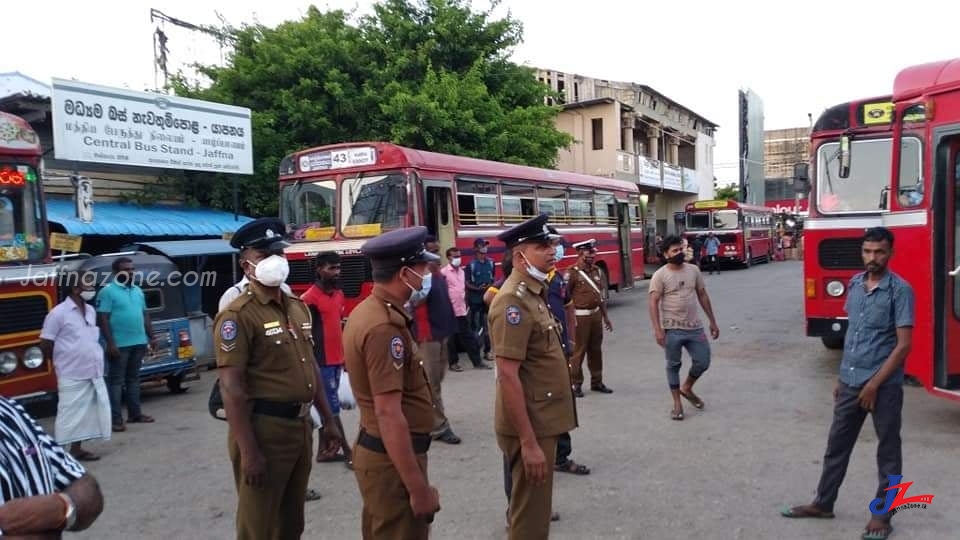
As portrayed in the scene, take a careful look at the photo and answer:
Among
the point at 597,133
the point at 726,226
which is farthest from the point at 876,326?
the point at 597,133

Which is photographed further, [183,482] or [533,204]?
[533,204]

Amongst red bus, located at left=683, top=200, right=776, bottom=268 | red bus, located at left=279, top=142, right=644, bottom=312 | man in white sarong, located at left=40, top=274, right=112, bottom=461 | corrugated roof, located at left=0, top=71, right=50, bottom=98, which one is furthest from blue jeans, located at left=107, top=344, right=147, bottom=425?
red bus, located at left=683, top=200, right=776, bottom=268

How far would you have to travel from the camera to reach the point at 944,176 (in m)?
6.02

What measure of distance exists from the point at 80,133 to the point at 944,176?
465 inches

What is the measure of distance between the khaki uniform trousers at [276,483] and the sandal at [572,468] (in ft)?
8.36

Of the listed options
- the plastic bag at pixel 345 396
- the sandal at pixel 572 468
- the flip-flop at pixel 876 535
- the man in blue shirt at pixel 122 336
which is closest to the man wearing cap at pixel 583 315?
the sandal at pixel 572 468

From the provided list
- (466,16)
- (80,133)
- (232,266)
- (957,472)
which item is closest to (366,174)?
(232,266)

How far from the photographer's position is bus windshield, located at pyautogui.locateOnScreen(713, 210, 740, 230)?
2844 centimetres

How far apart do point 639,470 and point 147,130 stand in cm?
1097

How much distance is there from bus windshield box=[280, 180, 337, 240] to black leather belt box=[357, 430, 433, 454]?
8.20m

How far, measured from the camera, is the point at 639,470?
5.63m

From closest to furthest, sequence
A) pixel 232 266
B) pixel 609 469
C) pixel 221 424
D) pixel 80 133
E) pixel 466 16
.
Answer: pixel 609 469
pixel 221 424
pixel 80 133
pixel 232 266
pixel 466 16

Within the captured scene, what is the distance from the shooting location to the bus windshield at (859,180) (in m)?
8.57

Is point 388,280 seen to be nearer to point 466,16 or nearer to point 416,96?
point 416,96
